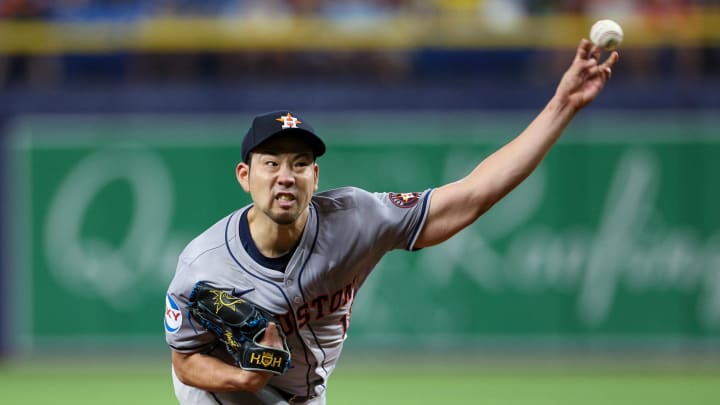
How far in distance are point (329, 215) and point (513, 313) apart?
25.5 feet

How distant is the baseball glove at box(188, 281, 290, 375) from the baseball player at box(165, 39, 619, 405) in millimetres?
44

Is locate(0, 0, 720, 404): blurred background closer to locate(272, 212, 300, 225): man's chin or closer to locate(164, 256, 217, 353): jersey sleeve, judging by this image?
locate(164, 256, 217, 353): jersey sleeve

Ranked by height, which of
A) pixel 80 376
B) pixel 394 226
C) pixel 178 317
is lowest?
pixel 178 317

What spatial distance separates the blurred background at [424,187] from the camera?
12.6 m

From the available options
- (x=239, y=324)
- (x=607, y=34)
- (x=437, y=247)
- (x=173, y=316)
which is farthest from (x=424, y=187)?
(x=607, y=34)

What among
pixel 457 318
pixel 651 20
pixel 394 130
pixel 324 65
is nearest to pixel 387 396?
pixel 457 318

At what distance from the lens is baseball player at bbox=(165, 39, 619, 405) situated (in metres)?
4.88

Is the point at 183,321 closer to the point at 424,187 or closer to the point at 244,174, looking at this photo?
the point at 244,174

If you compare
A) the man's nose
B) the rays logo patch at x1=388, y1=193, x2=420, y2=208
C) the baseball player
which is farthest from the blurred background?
the man's nose

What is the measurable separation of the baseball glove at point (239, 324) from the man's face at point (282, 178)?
0.40 meters

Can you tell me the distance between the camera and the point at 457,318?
1273 cm

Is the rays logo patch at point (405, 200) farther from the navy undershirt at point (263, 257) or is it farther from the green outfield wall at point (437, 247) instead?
the green outfield wall at point (437, 247)

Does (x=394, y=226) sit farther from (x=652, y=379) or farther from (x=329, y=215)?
(x=652, y=379)

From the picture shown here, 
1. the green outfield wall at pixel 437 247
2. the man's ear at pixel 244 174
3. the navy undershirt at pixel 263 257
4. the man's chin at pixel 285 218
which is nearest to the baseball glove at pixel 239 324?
the navy undershirt at pixel 263 257
